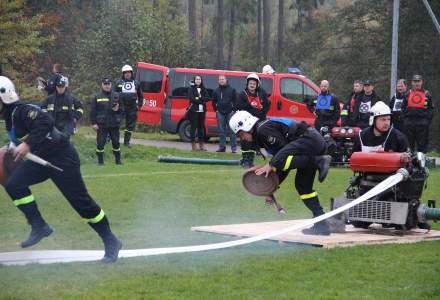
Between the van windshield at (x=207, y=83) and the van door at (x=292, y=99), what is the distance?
398mm

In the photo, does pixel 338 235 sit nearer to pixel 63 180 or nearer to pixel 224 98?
pixel 63 180

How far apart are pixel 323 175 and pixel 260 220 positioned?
2479mm

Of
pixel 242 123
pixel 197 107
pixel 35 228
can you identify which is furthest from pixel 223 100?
pixel 35 228

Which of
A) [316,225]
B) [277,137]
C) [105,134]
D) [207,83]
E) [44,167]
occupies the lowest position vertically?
[316,225]

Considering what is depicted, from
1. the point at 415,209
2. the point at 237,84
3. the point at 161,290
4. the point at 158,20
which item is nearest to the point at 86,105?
the point at 158,20

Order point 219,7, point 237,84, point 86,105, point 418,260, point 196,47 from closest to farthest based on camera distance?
point 418,260
point 237,84
point 86,105
point 196,47
point 219,7

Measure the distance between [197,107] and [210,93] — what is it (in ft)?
15.2

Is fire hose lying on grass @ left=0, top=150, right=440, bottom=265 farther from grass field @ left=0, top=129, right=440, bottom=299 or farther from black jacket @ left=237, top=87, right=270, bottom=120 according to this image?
black jacket @ left=237, top=87, right=270, bottom=120

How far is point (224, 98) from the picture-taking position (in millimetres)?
24297

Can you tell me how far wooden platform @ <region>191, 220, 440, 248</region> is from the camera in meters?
11.0

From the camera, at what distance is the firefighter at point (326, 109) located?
72.6 ft

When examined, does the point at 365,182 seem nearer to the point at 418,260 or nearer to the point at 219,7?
the point at 418,260

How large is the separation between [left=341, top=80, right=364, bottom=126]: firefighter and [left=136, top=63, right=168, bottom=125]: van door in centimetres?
937

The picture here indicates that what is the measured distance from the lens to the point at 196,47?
4688 centimetres
